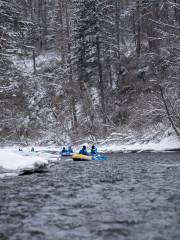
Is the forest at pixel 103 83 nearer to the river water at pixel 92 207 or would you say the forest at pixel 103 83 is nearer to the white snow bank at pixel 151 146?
the white snow bank at pixel 151 146

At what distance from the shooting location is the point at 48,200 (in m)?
10.3

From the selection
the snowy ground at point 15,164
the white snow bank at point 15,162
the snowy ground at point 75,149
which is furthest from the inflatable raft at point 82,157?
the white snow bank at point 15,162

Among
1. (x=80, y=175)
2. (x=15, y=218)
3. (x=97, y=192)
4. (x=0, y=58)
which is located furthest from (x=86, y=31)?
(x=15, y=218)

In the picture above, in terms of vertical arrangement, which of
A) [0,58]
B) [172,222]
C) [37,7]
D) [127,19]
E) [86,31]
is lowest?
[172,222]

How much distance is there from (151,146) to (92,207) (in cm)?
1936

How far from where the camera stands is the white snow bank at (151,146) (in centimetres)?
2726

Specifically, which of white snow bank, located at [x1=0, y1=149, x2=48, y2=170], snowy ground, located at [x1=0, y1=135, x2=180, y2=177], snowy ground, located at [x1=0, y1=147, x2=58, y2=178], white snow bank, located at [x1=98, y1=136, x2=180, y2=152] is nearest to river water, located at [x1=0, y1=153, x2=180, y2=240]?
snowy ground, located at [x1=0, y1=147, x2=58, y2=178]

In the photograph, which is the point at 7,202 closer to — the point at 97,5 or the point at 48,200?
the point at 48,200

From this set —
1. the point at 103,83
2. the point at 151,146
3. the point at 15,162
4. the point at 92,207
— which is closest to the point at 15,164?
the point at 15,162

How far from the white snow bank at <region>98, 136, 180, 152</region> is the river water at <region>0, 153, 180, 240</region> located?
12416 mm

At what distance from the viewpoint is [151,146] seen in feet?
92.2

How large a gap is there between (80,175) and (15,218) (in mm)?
7550

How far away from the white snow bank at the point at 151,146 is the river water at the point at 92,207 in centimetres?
1242

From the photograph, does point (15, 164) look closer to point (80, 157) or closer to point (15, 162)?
point (15, 162)
